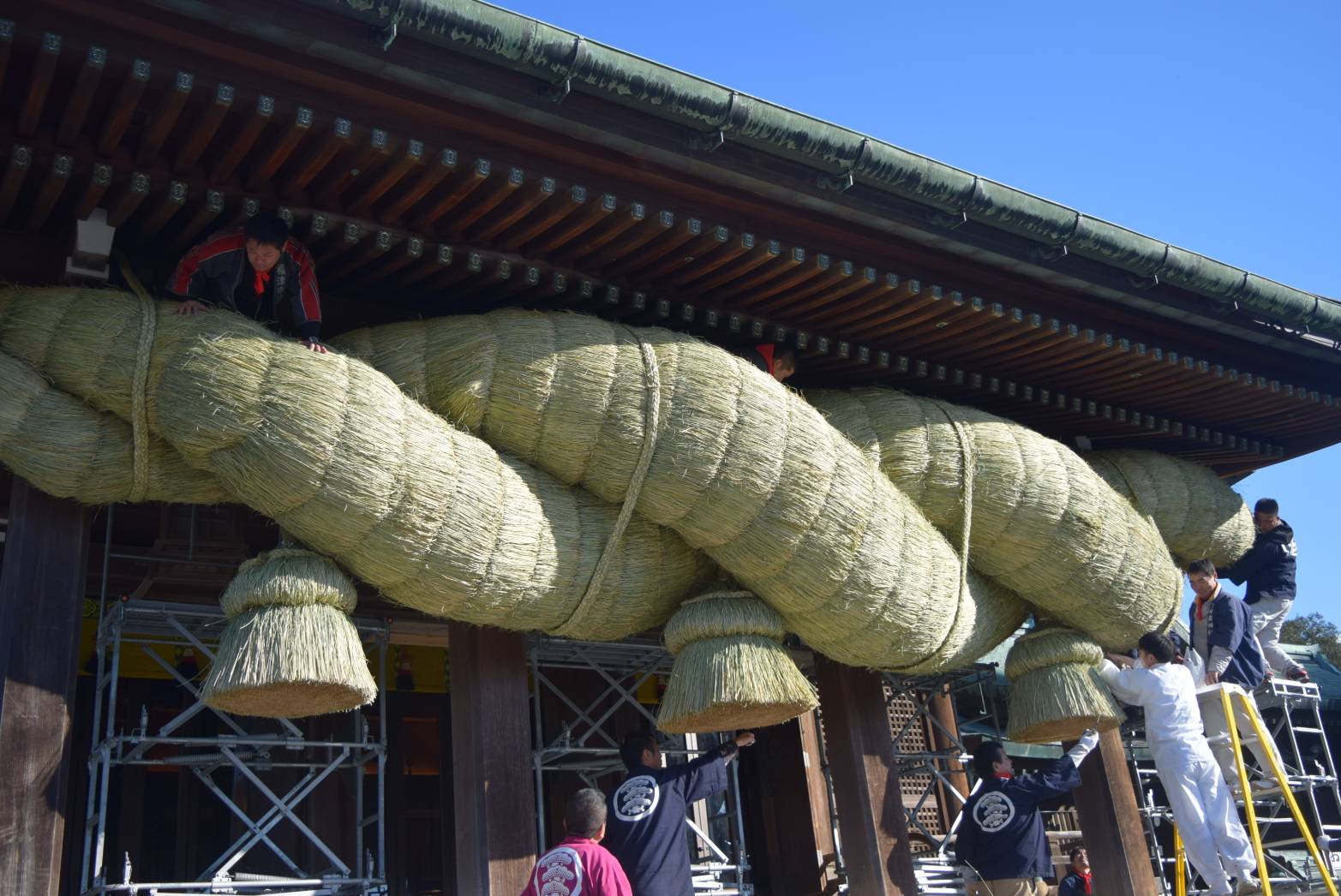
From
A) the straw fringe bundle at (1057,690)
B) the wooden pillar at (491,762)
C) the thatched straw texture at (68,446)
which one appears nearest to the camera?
the thatched straw texture at (68,446)

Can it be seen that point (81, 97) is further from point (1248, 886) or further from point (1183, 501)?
point (1183, 501)

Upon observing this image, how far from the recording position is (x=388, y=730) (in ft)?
26.7

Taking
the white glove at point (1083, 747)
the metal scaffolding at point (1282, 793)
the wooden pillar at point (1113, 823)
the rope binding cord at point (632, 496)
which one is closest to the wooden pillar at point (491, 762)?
the rope binding cord at point (632, 496)

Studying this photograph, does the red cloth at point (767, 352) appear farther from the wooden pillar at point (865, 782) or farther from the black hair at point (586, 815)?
the black hair at point (586, 815)

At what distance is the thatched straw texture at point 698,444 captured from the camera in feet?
16.5

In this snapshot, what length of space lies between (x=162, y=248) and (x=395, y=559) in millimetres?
1667

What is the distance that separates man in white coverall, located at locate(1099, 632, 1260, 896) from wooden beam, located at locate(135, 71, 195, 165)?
4.88 m

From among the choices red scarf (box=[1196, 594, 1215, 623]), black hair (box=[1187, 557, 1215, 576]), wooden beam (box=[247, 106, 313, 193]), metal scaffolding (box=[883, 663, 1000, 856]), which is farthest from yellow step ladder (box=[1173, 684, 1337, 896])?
wooden beam (box=[247, 106, 313, 193])

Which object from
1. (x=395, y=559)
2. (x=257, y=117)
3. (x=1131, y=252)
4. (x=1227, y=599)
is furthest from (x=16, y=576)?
(x=1227, y=599)

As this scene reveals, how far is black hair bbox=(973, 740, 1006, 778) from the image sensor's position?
6.11 meters

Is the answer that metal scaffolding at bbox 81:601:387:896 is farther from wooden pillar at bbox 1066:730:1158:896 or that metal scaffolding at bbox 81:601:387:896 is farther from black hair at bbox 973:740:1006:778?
wooden pillar at bbox 1066:730:1158:896

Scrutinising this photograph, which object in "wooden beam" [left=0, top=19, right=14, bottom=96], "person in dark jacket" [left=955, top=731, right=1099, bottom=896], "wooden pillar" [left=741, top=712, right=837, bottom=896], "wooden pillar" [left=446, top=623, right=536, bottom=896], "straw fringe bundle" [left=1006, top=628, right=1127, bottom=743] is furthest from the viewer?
"wooden pillar" [left=741, top=712, right=837, bottom=896]

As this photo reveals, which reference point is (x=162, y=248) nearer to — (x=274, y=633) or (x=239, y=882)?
(x=274, y=633)

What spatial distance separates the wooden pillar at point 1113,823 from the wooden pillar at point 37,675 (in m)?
5.34
